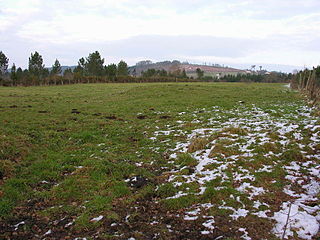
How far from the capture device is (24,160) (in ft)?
29.4

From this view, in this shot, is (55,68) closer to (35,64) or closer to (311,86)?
(35,64)

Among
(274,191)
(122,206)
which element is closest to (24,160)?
(122,206)

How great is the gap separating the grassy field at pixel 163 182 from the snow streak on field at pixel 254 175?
3 cm

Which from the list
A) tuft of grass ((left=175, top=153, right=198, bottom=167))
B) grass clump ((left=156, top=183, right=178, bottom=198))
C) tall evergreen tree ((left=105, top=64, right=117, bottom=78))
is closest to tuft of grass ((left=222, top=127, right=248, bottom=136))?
tuft of grass ((left=175, top=153, right=198, bottom=167))

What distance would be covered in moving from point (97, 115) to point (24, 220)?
476 inches

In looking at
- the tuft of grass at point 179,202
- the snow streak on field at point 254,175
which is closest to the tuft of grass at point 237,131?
the snow streak on field at point 254,175

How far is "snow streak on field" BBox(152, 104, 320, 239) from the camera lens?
18.0 feet

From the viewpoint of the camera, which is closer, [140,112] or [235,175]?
[235,175]

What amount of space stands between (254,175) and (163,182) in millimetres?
2875

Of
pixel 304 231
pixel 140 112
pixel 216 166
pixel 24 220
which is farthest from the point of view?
pixel 140 112

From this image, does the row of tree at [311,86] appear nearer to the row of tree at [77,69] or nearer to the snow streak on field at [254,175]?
the snow streak on field at [254,175]

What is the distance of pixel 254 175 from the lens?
729 centimetres

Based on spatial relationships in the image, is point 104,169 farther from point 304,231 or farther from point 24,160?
point 304,231

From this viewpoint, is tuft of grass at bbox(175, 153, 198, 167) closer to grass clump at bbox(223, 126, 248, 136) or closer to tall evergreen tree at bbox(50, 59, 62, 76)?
grass clump at bbox(223, 126, 248, 136)
